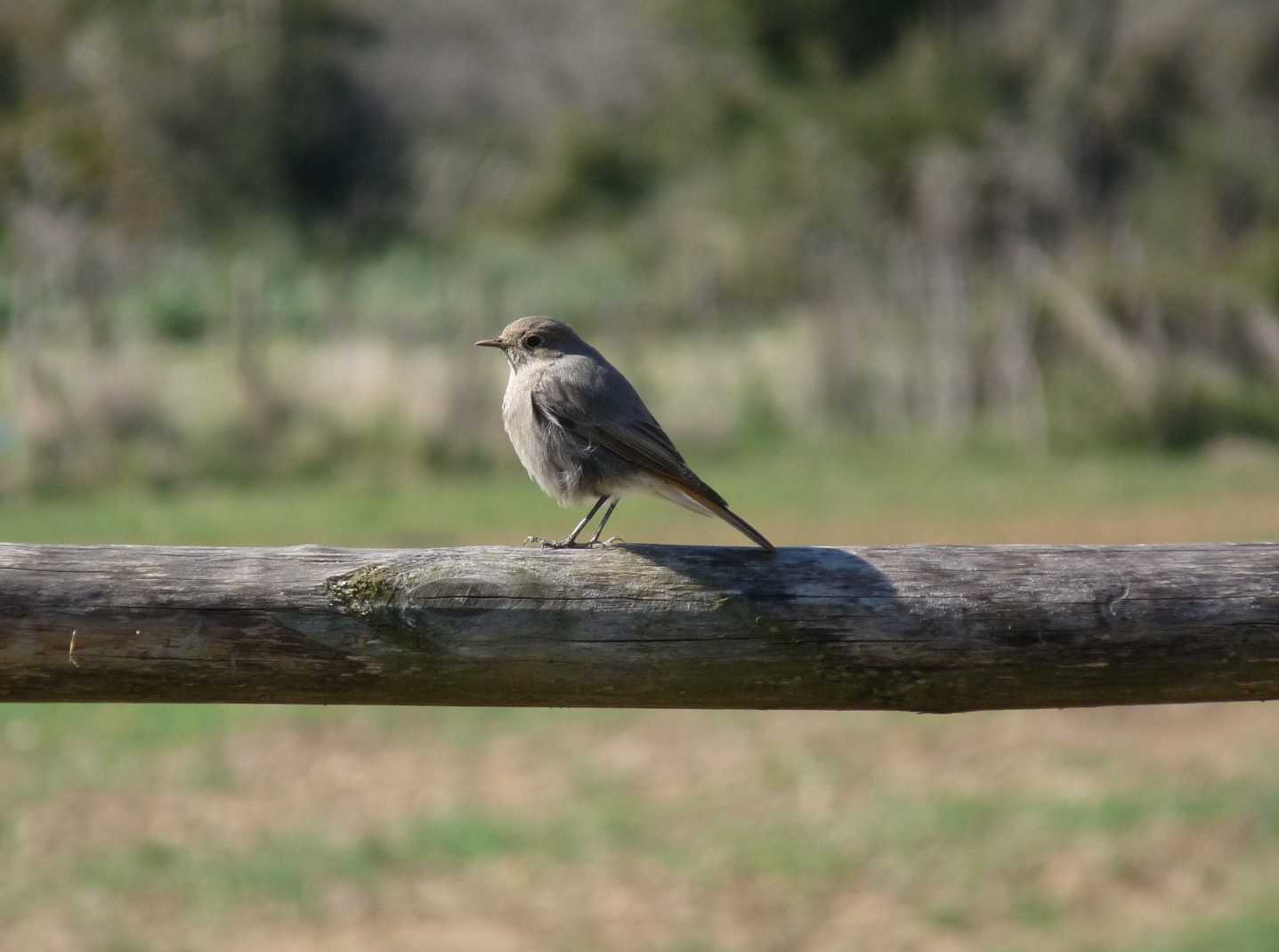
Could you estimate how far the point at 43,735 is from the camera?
896 cm

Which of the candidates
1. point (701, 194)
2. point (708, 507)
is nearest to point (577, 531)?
A: point (708, 507)

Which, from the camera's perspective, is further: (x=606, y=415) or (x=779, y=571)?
(x=606, y=415)

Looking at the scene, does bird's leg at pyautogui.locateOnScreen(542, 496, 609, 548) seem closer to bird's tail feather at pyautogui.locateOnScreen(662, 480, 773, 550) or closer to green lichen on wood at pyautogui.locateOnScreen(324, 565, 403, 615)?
bird's tail feather at pyautogui.locateOnScreen(662, 480, 773, 550)

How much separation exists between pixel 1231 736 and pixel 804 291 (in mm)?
16091

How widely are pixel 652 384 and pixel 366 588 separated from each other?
17084 mm

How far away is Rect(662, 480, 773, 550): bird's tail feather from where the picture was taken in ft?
10.6

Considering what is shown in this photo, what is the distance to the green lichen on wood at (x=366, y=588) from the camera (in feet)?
9.38

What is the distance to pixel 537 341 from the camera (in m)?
4.43

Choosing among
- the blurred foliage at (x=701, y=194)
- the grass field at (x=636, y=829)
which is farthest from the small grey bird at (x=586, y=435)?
the blurred foliage at (x=701, y=194)

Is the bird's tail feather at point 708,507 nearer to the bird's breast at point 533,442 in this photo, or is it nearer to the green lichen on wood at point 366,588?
the bird's breast at point 533,442

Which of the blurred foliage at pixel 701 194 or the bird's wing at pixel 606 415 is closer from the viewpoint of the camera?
the bird's wing at pixel 606 415

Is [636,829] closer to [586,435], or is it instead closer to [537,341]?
[537,341]

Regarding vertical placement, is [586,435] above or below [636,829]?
above

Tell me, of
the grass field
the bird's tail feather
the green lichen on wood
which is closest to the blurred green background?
the grass field
